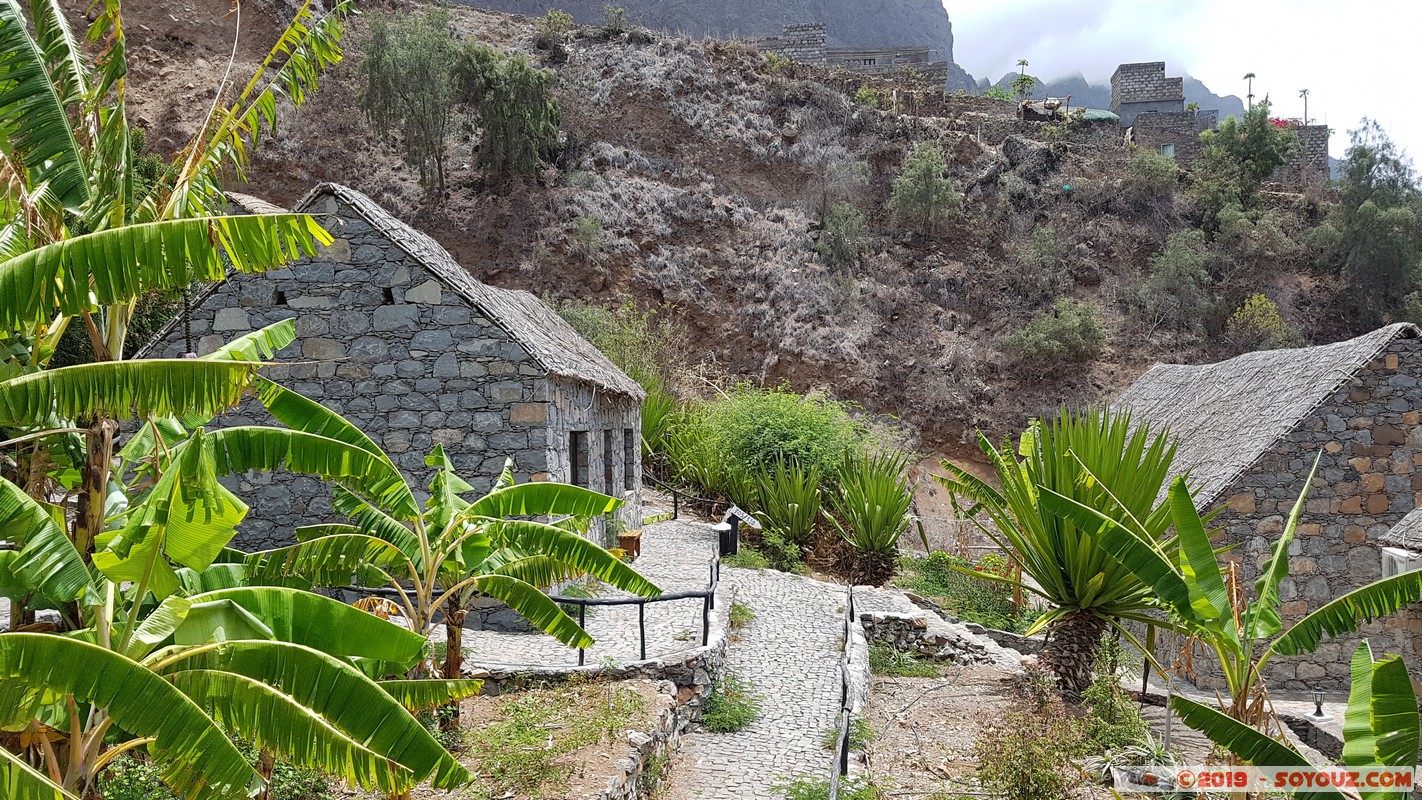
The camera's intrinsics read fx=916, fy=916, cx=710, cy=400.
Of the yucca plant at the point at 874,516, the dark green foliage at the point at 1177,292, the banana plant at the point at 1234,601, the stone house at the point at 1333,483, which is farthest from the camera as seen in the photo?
the dark green foliage at the point at 1177,292

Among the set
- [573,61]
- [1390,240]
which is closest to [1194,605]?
[1390,240]

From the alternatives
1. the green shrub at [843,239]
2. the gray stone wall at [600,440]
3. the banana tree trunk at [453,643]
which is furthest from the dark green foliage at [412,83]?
the banana tree trunk at [453,643]

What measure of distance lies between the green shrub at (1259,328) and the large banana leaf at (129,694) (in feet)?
106

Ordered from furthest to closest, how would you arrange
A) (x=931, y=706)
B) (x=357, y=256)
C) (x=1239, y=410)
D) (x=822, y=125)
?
(x=822, y=125), (x=1239, y=410), (x=357, y=256), (x=931, y=706)

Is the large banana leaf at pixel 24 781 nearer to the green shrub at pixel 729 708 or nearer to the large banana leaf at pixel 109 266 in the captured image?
the large banana leaf at pixel 109 266

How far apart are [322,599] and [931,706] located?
711cm

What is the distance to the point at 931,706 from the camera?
9.76 metres

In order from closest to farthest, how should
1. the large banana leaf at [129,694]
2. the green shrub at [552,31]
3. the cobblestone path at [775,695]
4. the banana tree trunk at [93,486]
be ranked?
the large banana leaf at [129,694] < the banana tree trunk at [93,486] < the cobblestone path at [775,695] < the green shrub at [552,31]

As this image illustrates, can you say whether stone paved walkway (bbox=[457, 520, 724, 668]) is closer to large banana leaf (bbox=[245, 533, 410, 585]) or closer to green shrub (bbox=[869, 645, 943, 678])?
green shrub (bbox=[869, 645, 943, 678])

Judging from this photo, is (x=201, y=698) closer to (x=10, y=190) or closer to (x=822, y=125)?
(x=10, y=190)

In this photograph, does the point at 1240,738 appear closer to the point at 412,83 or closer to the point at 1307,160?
the point at 412,83

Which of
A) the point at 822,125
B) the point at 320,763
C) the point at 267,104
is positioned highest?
the point at 822,125

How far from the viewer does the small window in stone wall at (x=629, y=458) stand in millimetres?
16530

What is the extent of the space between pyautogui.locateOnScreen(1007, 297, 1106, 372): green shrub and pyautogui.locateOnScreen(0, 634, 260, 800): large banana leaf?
28898mm
